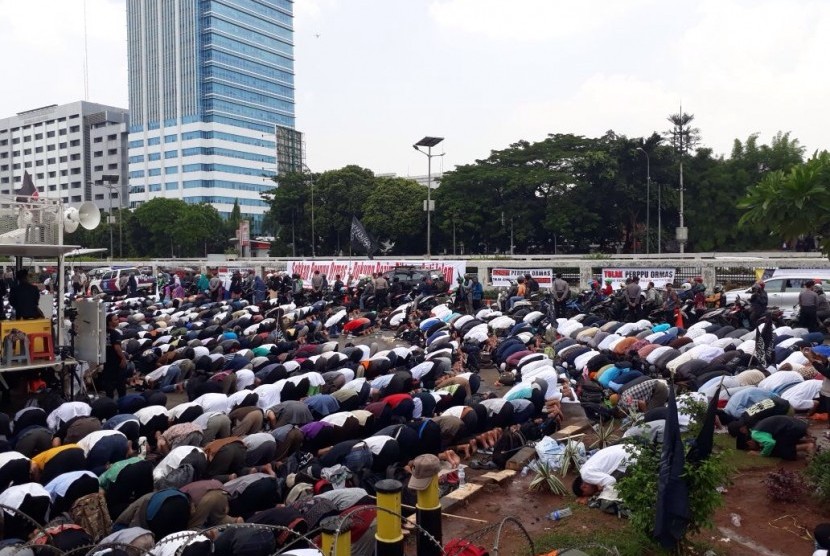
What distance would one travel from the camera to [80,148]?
322 ft

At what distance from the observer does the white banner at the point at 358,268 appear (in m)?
24.3

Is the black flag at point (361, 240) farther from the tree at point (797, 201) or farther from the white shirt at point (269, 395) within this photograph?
the tree at point (797, 201)

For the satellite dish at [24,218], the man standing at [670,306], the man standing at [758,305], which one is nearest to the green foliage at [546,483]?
the satellite dish at [24,218]

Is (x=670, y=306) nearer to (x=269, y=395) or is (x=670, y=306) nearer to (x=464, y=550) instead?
(x=269, y=395)

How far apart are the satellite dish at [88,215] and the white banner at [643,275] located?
49.5 ft

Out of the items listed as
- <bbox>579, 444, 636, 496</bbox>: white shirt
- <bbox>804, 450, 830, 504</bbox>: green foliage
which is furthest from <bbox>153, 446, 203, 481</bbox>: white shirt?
<bbox>804, 450, 830, 504</bbox>: green foliage

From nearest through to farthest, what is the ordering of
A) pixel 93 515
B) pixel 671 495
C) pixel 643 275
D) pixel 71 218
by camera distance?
1. pixel 671 495
2. pixel 93 515
3. pixel 71 218
4. pixel 643 275

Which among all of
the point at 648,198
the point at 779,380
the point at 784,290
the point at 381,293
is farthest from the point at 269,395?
the point at 648,198

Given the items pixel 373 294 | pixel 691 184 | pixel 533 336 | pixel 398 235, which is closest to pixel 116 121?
pixel 398 235

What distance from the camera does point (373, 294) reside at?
74.0 ft

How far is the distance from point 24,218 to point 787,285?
16755 mm

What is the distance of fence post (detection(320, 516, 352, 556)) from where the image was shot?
4.57 m

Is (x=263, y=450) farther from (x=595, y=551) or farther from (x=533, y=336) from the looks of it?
(x=533, y=336)

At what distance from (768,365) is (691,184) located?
3450 centimetres
